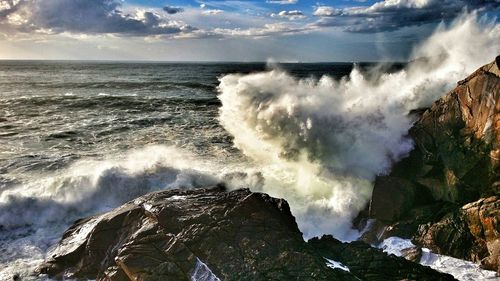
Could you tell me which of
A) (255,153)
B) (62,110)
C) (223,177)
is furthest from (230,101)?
(62,110)

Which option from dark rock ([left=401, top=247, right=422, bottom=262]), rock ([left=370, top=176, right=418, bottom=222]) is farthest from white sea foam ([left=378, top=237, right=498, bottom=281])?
rock ([left=370, top=176, right=418, bottom=222])

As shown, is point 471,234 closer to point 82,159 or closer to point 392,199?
point 392,199

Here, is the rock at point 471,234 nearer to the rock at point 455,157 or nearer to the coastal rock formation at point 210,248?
the rock at point 455,157

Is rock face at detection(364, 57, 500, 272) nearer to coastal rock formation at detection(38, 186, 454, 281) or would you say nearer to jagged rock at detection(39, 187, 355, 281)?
coastal rock formation at detection(38, 186, 454, 281)

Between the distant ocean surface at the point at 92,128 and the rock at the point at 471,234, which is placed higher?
the rock at the point at 471,234

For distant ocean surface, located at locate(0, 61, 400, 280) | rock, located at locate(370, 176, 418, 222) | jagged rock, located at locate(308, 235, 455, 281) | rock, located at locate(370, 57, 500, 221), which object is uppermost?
rock, located at locate(370, 57, 500, 221)

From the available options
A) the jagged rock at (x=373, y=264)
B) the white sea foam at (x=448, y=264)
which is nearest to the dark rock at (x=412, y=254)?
the white sea foam at (x=448, y=264)

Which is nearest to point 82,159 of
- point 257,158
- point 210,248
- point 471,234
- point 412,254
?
point 257,158
